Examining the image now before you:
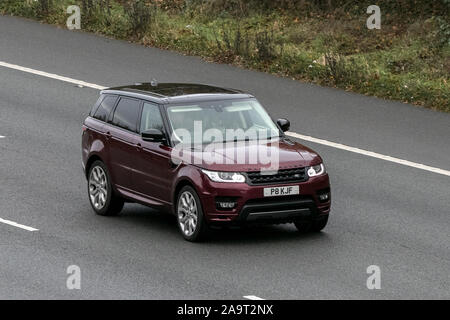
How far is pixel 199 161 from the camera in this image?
1695 cm

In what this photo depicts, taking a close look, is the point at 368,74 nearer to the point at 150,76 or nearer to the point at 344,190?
the point at 150,76

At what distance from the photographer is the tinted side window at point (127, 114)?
61.1 ft

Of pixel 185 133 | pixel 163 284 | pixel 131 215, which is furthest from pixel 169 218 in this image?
pixel 163 284

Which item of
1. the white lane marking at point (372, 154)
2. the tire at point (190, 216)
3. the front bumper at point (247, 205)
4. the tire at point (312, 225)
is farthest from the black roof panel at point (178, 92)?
the white lane marking at point (372, 154)

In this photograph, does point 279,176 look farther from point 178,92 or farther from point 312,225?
point 178,92

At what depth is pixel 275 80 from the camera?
27094mm

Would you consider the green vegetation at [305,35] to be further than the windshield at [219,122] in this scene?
Yes

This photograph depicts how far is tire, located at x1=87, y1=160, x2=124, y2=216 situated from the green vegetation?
28.3ft

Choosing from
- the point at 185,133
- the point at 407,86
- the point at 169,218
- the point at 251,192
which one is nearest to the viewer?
the point at 251,192

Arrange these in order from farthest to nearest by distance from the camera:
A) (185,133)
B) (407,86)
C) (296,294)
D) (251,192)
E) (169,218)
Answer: (407,86) → (169,218) → (185,133) → (251,192) → (296,294)

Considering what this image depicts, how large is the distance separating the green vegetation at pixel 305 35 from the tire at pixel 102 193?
8619 mm

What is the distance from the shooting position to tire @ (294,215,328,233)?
17.6 m

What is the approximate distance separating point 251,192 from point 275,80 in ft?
34.8

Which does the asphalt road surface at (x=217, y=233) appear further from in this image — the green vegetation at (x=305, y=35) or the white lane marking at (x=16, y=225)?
the green vegetation at (x=305, y=35)
